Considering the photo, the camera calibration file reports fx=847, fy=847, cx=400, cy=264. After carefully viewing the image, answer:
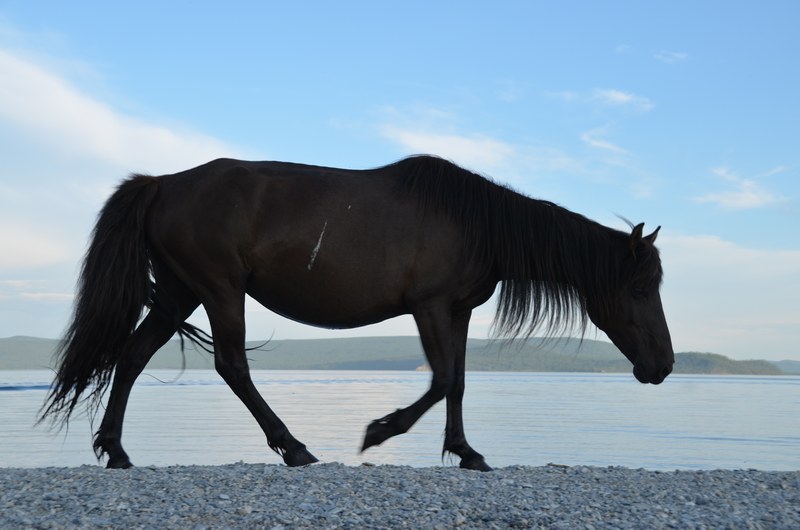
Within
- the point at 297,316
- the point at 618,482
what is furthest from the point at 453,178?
the point at 618,482

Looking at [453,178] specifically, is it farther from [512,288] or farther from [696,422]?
[696,422]

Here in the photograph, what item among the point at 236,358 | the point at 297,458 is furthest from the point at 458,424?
the point at 236,358

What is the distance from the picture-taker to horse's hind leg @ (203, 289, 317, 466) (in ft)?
20.8

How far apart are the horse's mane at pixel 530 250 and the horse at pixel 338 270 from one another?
12 mm

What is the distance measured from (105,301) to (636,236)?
417 centimetres

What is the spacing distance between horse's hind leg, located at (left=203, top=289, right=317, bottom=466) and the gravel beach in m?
0.28

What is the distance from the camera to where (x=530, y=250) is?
22.1 ft

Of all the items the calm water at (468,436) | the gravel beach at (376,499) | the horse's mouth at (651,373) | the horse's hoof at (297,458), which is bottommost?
the calm water at (468,436)

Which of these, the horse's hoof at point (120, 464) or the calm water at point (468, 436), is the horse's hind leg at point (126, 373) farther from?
the calm water at point (468, 436)

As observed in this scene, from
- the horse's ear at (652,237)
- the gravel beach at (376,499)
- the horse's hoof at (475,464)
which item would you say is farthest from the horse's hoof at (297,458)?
the horse's ear at (652,237)

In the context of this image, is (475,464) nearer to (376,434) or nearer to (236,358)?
(376,434)

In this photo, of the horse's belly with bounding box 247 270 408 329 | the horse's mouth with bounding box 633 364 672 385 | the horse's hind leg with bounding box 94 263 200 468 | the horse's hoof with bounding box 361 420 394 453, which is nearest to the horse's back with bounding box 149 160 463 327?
the horse's belly with bounding box 247 270 408 329

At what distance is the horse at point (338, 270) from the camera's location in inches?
250

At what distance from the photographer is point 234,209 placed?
6348mm
